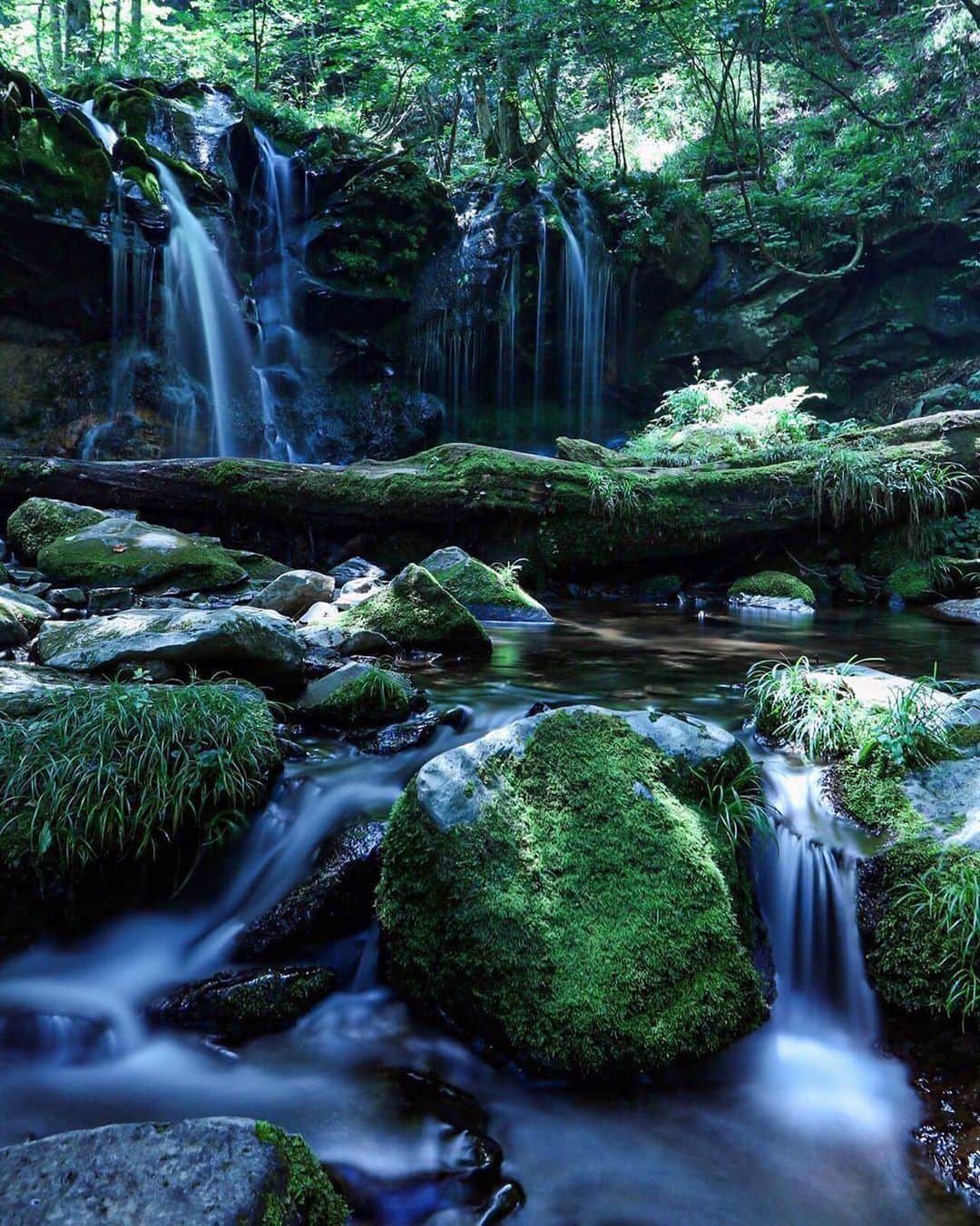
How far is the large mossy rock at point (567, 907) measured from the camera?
2.28 m

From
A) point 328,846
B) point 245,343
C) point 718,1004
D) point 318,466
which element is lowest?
point 718,1004

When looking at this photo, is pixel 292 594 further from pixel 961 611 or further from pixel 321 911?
pixel 961 611

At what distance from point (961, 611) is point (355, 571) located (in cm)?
671

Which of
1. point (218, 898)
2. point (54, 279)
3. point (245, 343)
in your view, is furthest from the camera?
point (245, 343)

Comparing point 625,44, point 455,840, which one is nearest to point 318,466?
point 455,840

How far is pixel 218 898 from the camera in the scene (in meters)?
3.00

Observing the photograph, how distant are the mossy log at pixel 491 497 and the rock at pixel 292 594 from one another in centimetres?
243

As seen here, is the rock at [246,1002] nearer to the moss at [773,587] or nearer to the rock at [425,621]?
the rock at [425,621]

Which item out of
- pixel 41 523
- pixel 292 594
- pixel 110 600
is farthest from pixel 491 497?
pixel 41 523

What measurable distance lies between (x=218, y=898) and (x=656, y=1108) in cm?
176

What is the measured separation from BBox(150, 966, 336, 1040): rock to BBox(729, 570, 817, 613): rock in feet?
24.5

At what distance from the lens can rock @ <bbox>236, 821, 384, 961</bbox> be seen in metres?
2.75

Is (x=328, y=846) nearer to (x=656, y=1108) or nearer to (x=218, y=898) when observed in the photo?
(x=218, y=898)

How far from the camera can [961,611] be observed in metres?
8.31
